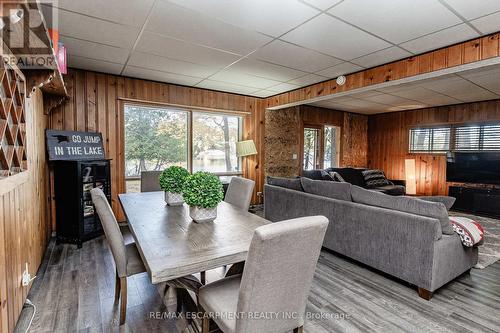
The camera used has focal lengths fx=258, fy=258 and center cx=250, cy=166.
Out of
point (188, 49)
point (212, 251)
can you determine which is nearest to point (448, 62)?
point (188, 49)

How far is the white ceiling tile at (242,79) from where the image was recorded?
3.97 metres

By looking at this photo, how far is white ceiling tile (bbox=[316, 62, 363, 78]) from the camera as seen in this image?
3.48m

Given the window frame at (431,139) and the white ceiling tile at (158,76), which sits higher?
the white ceiling tile at (158,76)

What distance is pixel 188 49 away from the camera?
120 inches

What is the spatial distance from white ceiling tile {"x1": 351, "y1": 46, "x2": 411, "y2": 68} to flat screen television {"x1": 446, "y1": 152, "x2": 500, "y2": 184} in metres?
3.87

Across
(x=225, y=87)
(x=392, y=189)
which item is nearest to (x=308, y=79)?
(x=225, y=87)

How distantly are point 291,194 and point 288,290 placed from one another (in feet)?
8.10

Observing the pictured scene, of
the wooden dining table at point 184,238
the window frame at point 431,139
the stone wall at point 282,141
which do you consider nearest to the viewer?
the wooden dining table at point 184,238

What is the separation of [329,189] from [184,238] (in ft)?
6.85

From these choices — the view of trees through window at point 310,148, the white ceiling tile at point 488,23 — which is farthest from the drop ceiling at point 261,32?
the view of trees through window at point 310,148

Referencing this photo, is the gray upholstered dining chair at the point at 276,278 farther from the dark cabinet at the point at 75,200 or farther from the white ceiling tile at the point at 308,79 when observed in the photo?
the white ceiling tile at the point at 308,79

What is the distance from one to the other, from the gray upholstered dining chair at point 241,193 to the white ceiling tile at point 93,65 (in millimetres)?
2495

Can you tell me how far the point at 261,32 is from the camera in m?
2.59

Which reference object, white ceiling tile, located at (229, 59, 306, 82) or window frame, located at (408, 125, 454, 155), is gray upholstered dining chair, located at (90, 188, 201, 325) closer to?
white ceiling tile, located at (229, 59, 306, 82)
